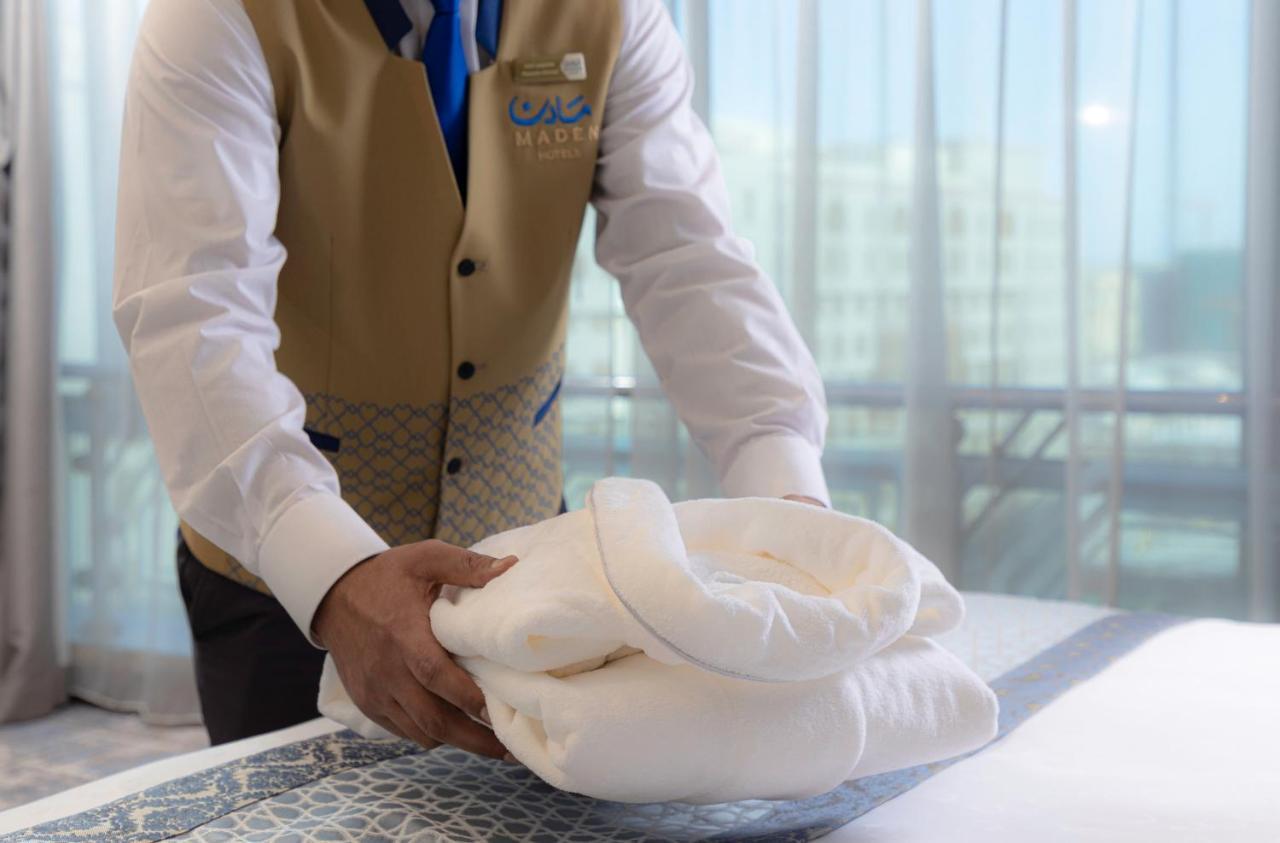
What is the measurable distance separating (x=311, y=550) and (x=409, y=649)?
21cm

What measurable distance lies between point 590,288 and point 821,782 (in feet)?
6.86

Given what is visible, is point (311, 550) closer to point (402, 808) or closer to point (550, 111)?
point (402, 808)

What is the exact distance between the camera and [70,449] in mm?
3393

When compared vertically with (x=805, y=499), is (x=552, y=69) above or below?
above

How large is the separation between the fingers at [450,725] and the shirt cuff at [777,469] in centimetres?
47

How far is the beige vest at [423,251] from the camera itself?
127cm

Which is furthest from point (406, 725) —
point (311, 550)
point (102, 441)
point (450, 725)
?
point (102, 441)

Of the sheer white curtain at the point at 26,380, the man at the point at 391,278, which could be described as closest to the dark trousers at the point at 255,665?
the man at the point at 391,278

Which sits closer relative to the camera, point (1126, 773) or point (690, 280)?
point (1126, 773)

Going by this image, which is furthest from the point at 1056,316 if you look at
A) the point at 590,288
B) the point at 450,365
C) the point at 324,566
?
the point at 324,566

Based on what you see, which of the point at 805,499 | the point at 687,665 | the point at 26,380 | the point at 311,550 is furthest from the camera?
the point at 26,380

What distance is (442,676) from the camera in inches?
30.5

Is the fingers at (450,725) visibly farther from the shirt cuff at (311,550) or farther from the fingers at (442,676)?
the shirt cuff at (311,550)

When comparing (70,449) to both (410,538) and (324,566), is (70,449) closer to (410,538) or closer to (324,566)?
(410,538)
